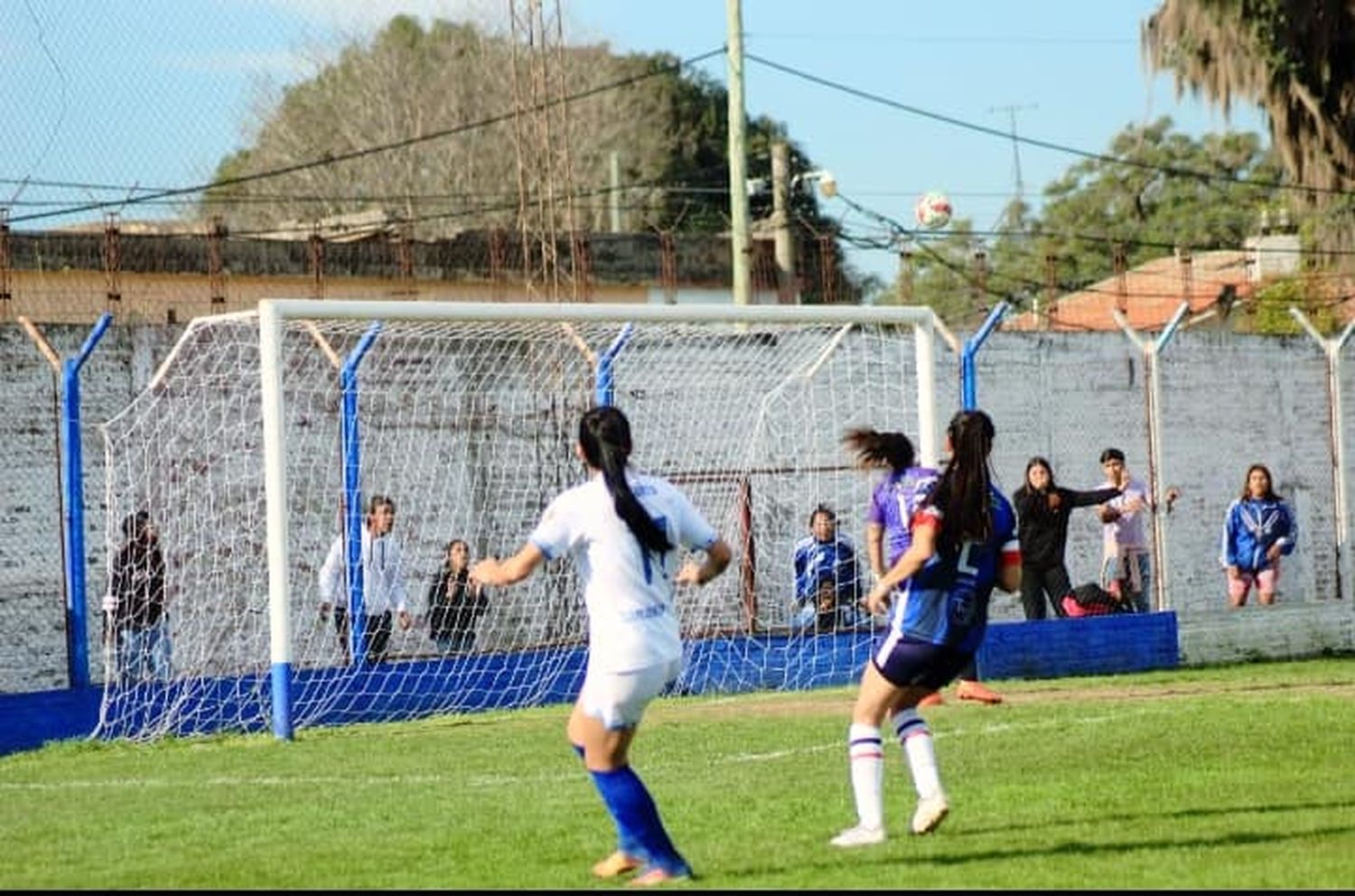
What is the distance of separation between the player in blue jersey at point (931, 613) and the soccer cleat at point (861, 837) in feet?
0.13

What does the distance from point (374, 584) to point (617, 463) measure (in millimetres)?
9343

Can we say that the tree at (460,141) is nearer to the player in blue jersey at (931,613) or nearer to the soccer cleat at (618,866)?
the player in blue jersey at (931,613)

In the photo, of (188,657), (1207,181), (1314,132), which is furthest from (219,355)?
(1207,181)

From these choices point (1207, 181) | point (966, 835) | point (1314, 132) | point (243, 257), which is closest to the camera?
point (966, 835)

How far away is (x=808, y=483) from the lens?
2205cm

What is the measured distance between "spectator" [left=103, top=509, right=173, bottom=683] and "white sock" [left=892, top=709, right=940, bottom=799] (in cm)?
826

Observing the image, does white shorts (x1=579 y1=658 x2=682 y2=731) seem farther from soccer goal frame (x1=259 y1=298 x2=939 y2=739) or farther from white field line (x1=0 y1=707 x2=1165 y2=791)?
soccer goal frame (x1=259 y1=298 x2=939 y2=739)

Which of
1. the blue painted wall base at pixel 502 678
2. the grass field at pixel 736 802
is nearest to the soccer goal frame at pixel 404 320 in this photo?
the blue painted wall base at pixel 502 678

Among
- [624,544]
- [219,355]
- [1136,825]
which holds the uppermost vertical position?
[219,355]

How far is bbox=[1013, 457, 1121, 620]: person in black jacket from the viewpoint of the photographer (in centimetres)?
2136

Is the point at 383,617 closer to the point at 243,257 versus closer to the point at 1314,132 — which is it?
the point at 1314,132

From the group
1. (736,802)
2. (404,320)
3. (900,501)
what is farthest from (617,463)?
(404,320)

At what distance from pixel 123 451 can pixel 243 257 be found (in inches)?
678

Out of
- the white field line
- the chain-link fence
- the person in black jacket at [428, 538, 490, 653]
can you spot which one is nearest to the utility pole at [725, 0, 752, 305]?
the chain-link fence
